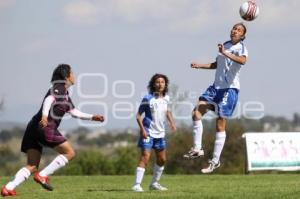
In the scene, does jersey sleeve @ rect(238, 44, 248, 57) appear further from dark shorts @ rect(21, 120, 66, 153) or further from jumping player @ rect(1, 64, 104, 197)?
dark shorts @ rect(21, 120, 66, 153)

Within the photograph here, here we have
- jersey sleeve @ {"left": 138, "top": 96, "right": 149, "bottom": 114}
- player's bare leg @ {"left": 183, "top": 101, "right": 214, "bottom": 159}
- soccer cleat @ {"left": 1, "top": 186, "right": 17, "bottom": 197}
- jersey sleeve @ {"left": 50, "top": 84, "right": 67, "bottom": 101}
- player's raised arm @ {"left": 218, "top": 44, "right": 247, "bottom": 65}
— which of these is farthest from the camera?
jersey sleeve @ {"left": 138, "top": 96, "right": 149, "bottom": 114}

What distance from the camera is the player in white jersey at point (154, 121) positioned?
1719cm

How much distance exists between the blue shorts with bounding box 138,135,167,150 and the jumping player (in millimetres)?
2019

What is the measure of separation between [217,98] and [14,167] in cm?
5596

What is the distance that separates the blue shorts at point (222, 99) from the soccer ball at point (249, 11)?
4.71 ft

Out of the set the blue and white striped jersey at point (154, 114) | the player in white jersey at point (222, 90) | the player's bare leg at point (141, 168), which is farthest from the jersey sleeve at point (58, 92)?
the player in white jersey at point (222, 90)

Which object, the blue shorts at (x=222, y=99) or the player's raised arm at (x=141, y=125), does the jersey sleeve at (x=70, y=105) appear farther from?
the blue shorts at (x=222, y=99)


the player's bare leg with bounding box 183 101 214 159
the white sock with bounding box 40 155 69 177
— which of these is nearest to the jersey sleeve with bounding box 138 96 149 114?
the player's bare leg with bounding box 183 101 214 159

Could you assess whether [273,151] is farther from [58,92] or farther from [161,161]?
[58,92]

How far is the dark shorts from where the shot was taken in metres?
15.2

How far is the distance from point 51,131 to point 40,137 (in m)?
0.24

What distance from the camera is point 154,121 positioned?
17.3 m

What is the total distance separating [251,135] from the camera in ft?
106

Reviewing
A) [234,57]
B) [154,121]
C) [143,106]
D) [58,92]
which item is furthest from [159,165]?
[58,92]
